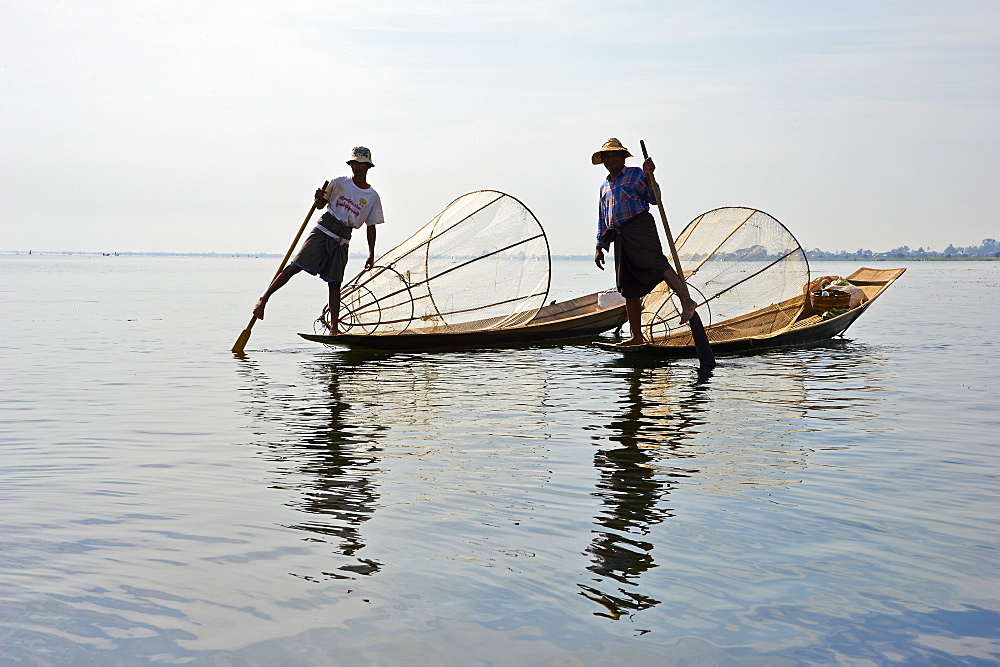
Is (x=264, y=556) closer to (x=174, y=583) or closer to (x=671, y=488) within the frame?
(x=174, y=583)

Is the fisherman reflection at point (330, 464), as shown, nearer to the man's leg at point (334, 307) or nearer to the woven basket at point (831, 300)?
the man's leg at point (334, 307)

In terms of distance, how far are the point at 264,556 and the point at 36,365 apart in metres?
7.83

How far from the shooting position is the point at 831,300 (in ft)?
40.7

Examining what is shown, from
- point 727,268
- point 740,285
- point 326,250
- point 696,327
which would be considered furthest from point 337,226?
point 740,285

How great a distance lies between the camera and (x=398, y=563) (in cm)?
361

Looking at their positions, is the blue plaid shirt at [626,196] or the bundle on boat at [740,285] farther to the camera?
the bundle on boat at [740,285]

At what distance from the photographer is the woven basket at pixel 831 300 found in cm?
1237

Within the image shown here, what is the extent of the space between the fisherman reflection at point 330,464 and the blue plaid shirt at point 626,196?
12.0ft

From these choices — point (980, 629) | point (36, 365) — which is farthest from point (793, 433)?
point (36, 365)

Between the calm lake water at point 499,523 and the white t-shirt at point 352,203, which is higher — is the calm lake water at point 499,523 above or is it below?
below

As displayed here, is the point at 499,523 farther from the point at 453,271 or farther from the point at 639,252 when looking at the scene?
the point at 453,271

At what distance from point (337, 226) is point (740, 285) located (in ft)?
17.4

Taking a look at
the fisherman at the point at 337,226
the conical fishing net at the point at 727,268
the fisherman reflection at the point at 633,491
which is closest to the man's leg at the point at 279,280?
the fisherman at the point at 337,226

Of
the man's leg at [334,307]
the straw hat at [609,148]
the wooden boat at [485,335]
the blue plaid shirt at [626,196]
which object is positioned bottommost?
the wooden boat at [485,335]
